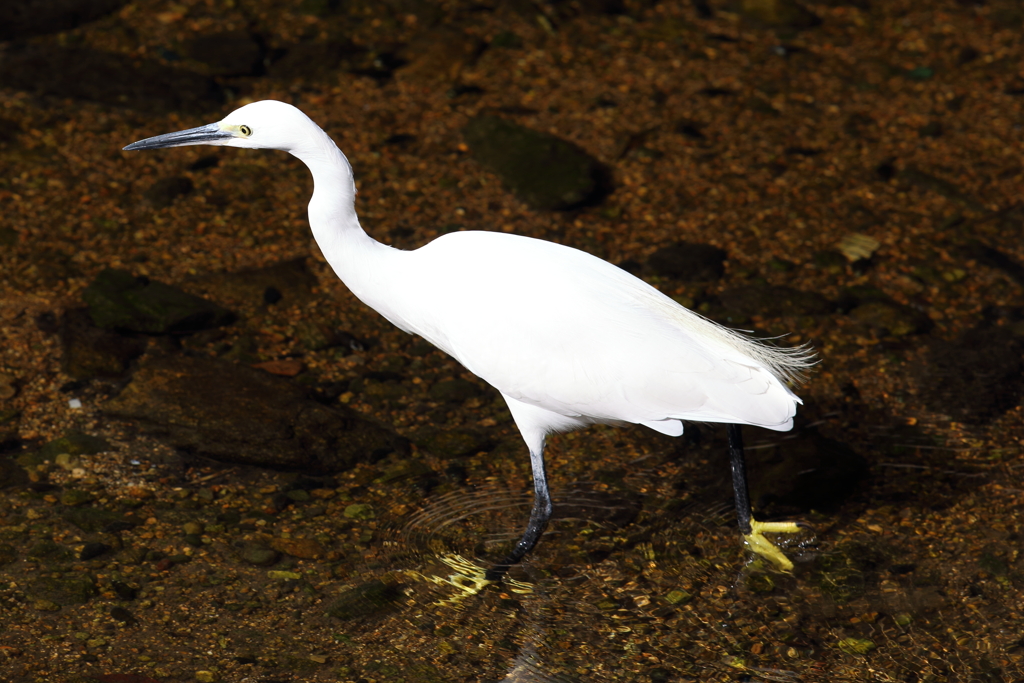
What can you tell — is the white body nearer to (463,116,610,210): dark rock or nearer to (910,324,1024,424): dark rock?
(910,324,1024,424): dark rock

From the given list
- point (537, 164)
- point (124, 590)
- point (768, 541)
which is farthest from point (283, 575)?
point (537, 164)

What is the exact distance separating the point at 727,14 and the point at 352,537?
4.88 m

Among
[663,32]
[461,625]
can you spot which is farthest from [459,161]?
[461,625]

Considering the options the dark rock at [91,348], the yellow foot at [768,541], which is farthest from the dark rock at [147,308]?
the yellow foot at [768,541]

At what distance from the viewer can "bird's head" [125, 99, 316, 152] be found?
3.03 meters

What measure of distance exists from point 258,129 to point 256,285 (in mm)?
1706

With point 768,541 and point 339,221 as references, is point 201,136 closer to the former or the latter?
point 339,221

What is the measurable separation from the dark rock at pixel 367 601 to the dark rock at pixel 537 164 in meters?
2.51

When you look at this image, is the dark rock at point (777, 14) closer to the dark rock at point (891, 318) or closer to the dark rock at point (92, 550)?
the dark rock at point (891, 318)

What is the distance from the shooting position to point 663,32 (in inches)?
262

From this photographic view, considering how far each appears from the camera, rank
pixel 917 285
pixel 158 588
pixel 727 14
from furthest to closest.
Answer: pixel 727 14 → pixel 917 285 → pixel 158 588

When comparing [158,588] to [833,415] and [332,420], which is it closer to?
[332,420]

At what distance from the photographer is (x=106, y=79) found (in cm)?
587

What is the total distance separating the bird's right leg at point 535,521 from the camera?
11.2ft
